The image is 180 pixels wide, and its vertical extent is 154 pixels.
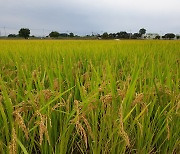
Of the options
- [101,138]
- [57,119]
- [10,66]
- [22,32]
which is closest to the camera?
[101,138]

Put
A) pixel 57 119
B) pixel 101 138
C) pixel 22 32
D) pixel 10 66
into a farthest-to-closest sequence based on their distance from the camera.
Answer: pixel 22 32 → pixel 10 66 → pixel 57 119 → pixel 101 138

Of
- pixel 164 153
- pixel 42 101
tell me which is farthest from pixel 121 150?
pixel 42 101

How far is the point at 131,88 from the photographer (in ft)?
3.16

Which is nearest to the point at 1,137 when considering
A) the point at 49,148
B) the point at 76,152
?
the point at 49,148

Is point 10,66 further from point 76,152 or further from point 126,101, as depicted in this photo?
point 126,101

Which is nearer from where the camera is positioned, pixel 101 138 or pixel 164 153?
pixel 101 138

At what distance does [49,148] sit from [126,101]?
0.35 m

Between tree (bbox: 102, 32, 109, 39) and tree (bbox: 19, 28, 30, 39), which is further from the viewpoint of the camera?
tree (bbox: 19, 28, 30, 39)

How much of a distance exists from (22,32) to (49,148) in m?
48.1

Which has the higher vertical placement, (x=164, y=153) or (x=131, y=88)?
(x=131, y=88)

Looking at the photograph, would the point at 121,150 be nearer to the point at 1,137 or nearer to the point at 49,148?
the point at 49,148

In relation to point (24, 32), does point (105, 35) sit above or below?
below

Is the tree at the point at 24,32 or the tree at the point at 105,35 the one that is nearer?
the tree at the point at 105,35

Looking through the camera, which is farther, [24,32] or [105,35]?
[24,32]
